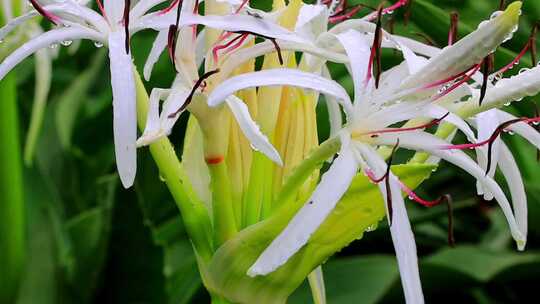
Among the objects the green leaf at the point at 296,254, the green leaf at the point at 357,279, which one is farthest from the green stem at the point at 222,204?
the green leaf at the point at 357,279

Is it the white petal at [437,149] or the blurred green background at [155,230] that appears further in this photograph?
the blurred green background at [155,230]

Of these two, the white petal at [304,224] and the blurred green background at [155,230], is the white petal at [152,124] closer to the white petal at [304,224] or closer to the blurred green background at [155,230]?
the white petal at [304,224]

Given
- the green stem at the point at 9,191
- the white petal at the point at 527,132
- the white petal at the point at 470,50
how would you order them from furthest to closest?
the green stem at the point at 9,191
the white petal at the point at 527,132
the white petal at the point at 470,50

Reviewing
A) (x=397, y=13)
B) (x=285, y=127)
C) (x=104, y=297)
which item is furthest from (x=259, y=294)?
(x=397, y=13)

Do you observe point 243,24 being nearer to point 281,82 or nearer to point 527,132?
point 281,82

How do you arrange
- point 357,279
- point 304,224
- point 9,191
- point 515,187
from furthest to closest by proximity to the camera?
1. point 357,279
2. point 9,191
3. point 515,187
4. point 304,224

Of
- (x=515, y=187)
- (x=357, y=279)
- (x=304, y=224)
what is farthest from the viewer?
(x=357, y=279)

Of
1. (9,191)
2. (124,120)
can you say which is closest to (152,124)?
(124,120)

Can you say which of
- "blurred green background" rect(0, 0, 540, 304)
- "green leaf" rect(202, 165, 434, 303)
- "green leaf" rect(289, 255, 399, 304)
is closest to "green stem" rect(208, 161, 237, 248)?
"green leaf" rect(202, 165, 434, 303)
